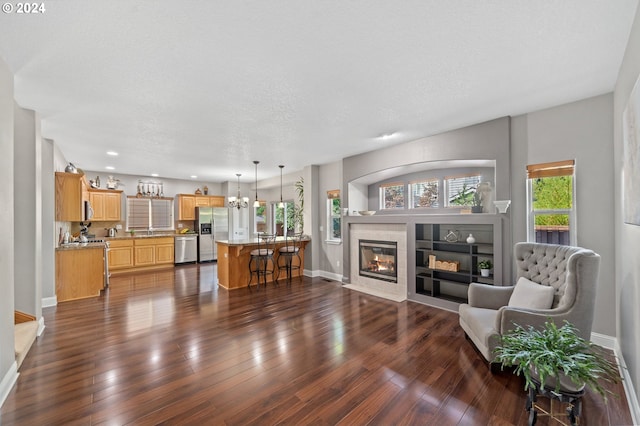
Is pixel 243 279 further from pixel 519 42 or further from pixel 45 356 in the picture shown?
pixel 519 42

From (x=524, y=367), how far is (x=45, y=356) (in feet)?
13.7

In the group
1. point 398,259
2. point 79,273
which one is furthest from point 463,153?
point 79,273

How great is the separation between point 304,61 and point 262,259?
181 inches

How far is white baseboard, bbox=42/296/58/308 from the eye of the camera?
4.26 meters

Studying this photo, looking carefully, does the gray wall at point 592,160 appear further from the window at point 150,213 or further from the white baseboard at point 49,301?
the window at point 150,213

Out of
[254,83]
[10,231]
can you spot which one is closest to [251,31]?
[254,83]

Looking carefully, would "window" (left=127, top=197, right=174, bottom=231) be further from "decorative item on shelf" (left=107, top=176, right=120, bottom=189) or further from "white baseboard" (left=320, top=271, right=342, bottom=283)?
"white baseboard" (left=320, top=271, right=342, bottom=283)

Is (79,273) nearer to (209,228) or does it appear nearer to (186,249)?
(186,249)

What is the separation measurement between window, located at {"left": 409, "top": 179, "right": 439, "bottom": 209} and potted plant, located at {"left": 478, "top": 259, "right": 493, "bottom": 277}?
1.23m

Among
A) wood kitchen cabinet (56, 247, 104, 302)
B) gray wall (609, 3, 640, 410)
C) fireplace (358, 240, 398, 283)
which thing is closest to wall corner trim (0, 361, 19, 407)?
wood kitchen cabinet (56, 247, 104, 302)

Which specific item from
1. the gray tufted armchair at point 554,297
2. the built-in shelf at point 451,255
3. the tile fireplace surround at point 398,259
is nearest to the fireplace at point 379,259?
the tile fireplace surround at point 398,259

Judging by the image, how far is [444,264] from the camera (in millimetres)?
4301

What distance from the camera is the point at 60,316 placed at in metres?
3.85

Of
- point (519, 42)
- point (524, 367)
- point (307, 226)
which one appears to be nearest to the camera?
point (524, 367)
